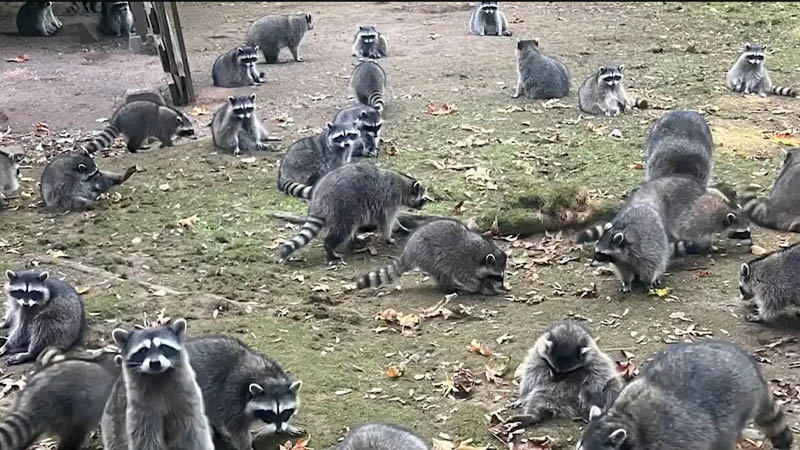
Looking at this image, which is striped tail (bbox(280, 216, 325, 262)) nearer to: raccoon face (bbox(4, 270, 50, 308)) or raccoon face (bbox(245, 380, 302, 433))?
raccoon face (bbox(4, 270, 50, 308))

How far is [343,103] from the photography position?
11.8 metres

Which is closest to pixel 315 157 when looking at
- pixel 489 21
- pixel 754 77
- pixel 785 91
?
pixel 754 77

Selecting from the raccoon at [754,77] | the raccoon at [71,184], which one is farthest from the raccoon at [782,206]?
the raccoon at [71,184]

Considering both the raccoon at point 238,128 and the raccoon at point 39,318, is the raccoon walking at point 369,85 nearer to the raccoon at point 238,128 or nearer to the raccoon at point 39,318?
the raccoon at point 238,128

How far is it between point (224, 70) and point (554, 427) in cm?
937

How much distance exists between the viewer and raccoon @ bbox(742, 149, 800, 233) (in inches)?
286

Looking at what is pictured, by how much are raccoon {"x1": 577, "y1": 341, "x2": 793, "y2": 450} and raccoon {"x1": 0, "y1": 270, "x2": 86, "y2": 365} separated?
314cm

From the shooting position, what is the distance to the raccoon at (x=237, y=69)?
42.2ft

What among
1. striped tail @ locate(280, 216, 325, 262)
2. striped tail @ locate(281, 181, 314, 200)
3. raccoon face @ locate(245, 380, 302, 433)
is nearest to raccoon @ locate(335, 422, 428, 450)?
raccoon face @ locate(245, 380, 302, 433)

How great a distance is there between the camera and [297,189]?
8.41 metres

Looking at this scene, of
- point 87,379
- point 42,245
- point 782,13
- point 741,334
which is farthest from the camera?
point 782,13

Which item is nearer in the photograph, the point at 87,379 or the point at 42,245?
the point at 87,379

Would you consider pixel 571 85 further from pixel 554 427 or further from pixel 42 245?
pixel 554 427

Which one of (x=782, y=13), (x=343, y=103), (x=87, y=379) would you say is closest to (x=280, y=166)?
(x=343, y=103)
